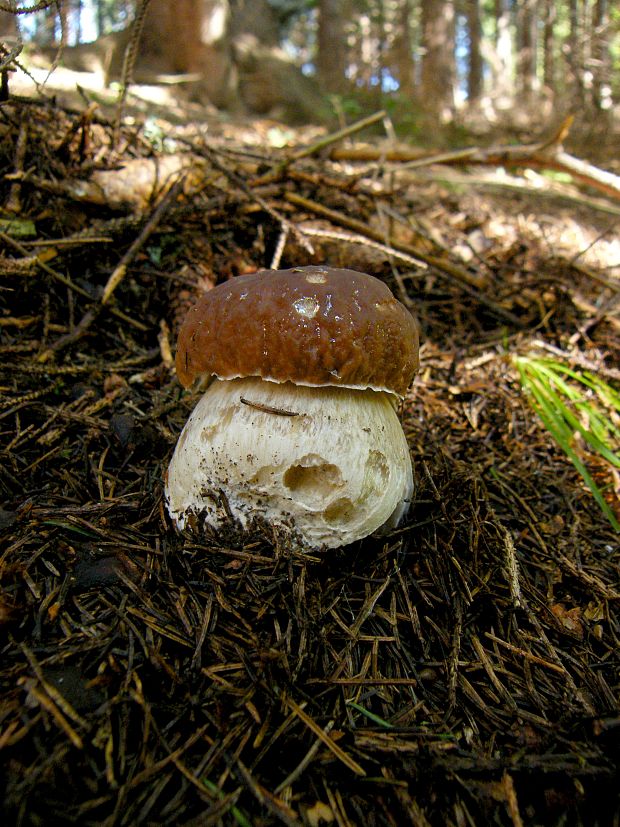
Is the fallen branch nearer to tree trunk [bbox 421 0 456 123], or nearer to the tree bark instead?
tree trunk [bbox 421 0 456 123]

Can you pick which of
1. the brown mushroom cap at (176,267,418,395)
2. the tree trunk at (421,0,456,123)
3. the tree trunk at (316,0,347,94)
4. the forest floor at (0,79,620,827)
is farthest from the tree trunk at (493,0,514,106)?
the brown mushroom cap at (176,267,418,395)

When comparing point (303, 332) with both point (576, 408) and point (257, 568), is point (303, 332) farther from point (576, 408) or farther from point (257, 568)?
point (576, 408)

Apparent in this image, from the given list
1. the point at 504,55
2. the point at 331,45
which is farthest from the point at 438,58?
the point at 504,55

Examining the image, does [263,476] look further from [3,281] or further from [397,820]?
[3,281]

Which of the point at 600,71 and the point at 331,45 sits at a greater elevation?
the point at 331,45

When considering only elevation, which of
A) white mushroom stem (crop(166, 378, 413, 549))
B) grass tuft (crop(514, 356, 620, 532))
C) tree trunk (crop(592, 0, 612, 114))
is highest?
tree trunk (crop(592, 0, 612, 114))

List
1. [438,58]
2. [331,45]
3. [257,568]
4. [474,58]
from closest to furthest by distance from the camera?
[257,568] → [438,58] → [331,45] → [474,58]
